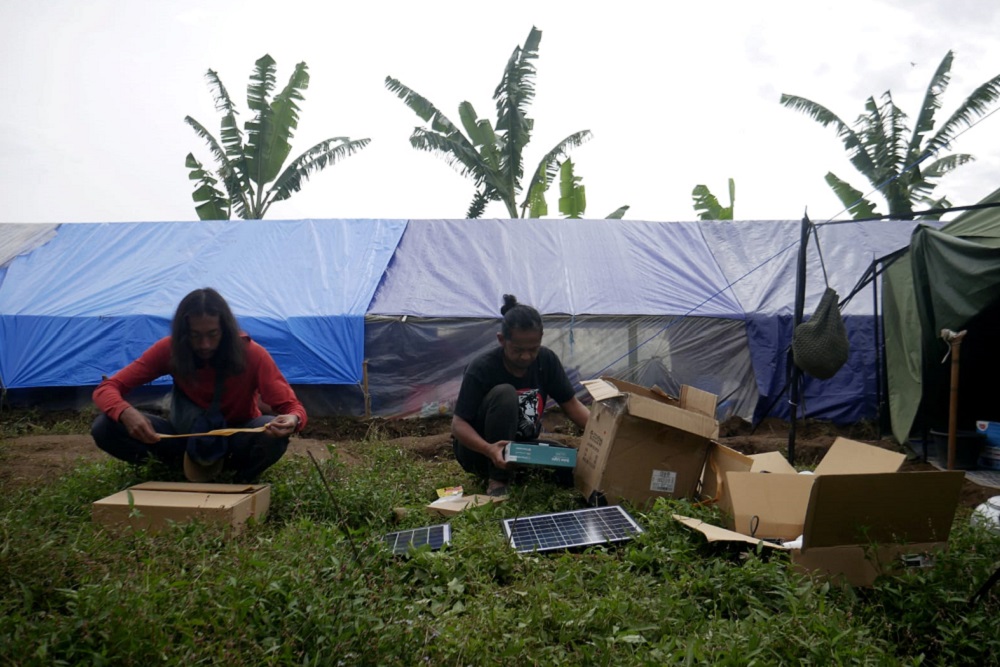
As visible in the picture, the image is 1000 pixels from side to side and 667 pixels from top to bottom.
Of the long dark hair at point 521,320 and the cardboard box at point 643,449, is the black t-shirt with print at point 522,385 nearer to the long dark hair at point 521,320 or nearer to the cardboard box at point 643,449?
the long dark hair at point 521,320

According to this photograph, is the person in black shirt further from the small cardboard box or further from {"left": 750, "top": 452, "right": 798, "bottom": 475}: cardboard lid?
the small cardboard box

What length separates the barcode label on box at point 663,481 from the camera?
330cm

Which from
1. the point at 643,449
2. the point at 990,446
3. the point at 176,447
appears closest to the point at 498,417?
the point at 643,449

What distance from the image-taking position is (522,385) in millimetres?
3758

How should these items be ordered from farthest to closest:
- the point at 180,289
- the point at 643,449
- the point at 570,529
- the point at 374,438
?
the point at 180,289 → the point at 374,438 → the point at 643,449 → the point at 570,529

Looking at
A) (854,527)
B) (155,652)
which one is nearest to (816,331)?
(854,527)

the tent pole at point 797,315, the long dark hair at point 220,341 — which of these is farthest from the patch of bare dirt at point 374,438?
the tent pole at point 797,315

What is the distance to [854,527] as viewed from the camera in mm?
2305

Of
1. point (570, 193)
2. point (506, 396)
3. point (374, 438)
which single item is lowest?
point (374, 438)

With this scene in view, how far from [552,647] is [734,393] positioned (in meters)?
6.63

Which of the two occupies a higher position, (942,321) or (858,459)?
(942,321)

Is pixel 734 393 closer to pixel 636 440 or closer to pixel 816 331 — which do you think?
pixel 816 331

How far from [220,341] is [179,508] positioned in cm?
105

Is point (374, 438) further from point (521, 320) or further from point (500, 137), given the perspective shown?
point (500, 137)
